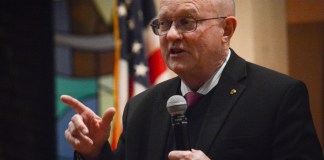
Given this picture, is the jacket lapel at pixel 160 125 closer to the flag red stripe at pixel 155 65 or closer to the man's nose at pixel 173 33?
the man's nose at pixel 173 33

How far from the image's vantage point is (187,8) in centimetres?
307

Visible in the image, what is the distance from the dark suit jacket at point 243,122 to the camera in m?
2.86

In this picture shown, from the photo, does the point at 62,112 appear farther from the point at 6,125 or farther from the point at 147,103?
the point at 147,103

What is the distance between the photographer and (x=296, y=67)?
4.27 m

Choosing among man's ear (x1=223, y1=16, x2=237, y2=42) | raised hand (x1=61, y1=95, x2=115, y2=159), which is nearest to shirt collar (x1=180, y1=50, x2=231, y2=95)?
man's ear (x1=223, y1=16, x2=237, y2=42)

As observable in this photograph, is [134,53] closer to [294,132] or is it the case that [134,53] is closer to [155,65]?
[155,65]

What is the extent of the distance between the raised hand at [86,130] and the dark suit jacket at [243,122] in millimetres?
87

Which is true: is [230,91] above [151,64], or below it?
above

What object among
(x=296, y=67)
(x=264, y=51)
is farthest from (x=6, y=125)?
(x=296, y=67)

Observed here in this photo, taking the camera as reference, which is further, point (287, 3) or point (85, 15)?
point (85, 15)

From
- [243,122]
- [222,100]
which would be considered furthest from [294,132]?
[222,100]

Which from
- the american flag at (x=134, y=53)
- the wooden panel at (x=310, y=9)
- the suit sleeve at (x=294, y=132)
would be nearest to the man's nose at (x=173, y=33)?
the suit sleeve at (x=294, y=132)

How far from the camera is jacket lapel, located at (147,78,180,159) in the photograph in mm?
3115

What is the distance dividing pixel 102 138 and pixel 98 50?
375 centimetres
